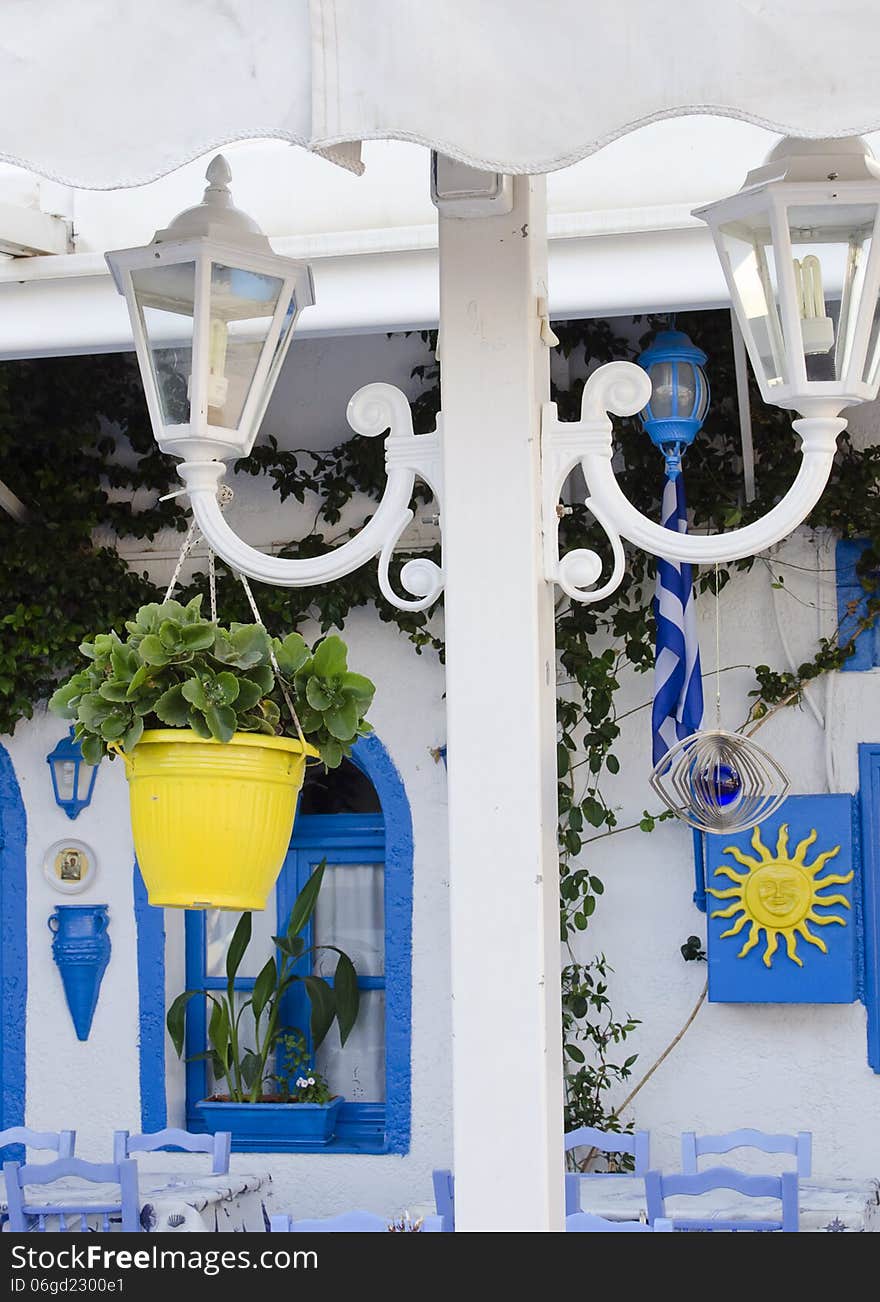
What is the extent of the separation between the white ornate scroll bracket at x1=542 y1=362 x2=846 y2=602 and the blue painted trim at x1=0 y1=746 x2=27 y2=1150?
487 cm

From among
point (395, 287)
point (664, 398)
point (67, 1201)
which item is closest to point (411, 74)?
point (395, 287)

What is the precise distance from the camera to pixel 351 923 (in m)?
6.34

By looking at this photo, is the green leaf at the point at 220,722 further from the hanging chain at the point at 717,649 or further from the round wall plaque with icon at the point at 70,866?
the round wall plaque with icon at the point at 70,866

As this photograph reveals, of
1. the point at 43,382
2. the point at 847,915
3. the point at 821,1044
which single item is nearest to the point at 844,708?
the point at 847,915

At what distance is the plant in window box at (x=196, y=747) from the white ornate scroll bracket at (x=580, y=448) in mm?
520

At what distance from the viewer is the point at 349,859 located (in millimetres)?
6340

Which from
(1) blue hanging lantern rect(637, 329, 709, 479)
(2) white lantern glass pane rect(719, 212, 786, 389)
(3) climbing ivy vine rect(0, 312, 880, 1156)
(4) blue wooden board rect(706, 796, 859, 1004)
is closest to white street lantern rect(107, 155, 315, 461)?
(2) white lantern glass pane rect(719, 212, 786, 389)

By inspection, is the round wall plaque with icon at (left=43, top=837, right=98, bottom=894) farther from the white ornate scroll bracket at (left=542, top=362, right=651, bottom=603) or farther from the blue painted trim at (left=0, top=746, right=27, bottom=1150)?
the white ornate scroll bracket at (left=542, top=362, right=651, bottom=603)

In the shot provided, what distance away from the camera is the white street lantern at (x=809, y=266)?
6.09 ft

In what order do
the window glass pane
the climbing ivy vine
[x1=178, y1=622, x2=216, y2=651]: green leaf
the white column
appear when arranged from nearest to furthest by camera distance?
the white column, [x1=178, y1=622, x2=216, y2=651]: green leaf, the climbing ivy vine, the window glass pane

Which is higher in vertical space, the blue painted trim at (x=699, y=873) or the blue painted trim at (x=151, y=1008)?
the blue painted trim at (x=699, y=873)

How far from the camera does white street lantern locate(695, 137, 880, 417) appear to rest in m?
1.86

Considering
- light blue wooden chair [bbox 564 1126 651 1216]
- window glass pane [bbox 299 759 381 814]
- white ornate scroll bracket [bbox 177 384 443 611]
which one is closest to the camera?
white ornate scroll bracket [bbox 177 384 443 611]

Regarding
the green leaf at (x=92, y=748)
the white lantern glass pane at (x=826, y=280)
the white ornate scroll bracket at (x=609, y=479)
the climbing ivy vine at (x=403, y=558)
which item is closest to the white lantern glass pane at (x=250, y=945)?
the climbing ivy vine at (x=403, y=558)
